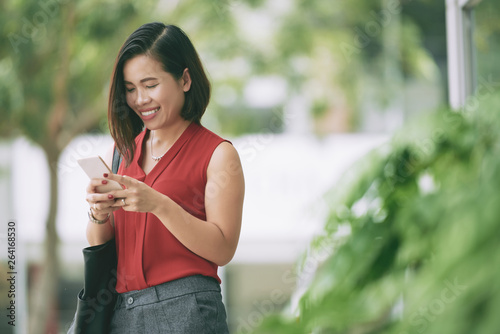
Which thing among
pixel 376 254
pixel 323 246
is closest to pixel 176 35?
pixel 376 254

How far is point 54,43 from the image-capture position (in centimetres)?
376

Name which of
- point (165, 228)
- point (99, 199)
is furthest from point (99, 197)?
point (165, 228)

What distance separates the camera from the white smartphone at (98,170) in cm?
94

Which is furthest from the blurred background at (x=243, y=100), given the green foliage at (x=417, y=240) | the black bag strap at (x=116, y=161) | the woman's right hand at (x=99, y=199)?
the woman's right hand at (x=99, y=199)

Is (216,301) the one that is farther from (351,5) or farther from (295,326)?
(351,5)

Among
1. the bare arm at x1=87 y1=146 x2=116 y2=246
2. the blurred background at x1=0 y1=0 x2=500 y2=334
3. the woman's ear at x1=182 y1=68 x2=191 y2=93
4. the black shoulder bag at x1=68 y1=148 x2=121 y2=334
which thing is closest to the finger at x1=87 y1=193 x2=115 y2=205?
the bare arm at x1=87 y1=146 x2=116 y2=246

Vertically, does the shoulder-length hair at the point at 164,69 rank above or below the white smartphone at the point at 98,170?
above

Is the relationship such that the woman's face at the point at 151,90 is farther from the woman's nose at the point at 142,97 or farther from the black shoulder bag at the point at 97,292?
the black shoulder bag at the point at 97,292

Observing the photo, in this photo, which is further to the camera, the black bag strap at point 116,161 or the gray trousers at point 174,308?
the black bag strap at point 116,161

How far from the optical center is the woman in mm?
977

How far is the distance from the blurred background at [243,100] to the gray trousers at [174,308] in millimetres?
2269

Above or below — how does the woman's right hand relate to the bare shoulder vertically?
below

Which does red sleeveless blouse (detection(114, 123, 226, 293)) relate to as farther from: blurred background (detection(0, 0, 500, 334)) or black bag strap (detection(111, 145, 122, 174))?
blurred background (detection(0, 0, 500, 334))

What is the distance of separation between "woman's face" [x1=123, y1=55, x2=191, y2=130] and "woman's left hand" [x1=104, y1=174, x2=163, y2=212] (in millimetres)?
131
